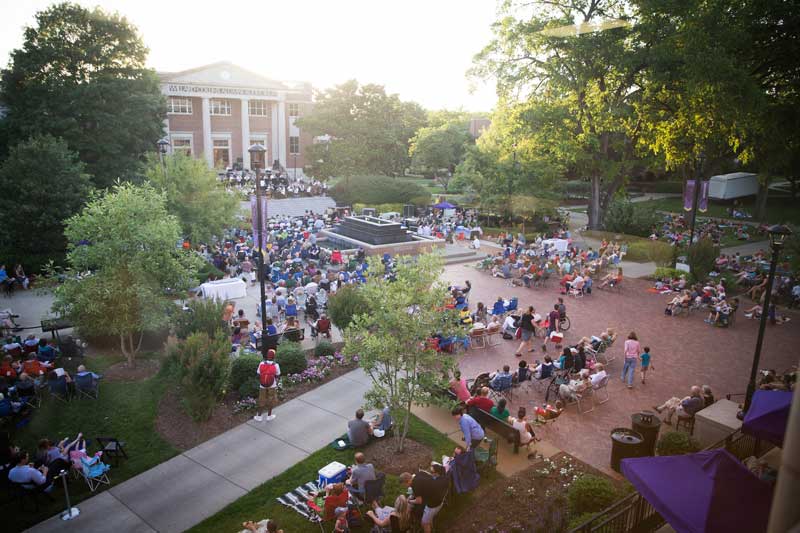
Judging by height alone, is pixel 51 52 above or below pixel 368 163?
above

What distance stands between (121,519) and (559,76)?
32075 mm

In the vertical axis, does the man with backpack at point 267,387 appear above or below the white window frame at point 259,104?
below

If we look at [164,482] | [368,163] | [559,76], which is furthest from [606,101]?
[164,482]

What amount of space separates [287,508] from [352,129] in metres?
46.4

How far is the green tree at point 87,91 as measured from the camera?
34.0m

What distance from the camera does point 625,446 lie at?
10094mm

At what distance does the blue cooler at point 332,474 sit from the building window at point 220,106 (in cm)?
6001

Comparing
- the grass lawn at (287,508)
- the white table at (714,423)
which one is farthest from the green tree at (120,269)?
the white table at (714,423)

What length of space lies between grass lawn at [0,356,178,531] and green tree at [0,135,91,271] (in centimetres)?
1435

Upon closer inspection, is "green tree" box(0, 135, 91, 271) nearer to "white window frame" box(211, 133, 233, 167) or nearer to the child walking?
the child walking

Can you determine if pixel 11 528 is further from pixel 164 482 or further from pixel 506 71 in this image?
pixel 506 71

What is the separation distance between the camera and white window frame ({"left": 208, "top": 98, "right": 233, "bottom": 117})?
2432 inches

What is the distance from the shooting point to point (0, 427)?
11.9 meters

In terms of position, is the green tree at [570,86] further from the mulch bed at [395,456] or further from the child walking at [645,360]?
the mulch bed at [395,456]
